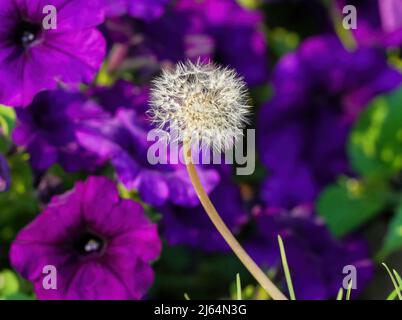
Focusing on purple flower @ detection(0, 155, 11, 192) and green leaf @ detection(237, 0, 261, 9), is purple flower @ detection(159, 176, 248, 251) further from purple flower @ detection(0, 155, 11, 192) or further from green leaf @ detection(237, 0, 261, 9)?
green leaf @ detection(237, 0, 261, 9)

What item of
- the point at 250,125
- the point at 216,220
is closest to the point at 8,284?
the point at 216,220

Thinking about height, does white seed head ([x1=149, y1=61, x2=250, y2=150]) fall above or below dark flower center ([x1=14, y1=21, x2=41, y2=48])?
below

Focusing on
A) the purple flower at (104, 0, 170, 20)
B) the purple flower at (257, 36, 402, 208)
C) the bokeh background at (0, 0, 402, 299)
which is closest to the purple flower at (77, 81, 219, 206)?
the bokeh background at (0, 0, 402, 299)

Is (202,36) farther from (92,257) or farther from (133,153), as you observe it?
(92,257)

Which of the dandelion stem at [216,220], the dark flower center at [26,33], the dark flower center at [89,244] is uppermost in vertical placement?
the dark flower center at [26,33]

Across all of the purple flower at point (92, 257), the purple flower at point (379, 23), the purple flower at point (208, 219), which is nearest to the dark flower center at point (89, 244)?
the purple flower at point (92, 257)

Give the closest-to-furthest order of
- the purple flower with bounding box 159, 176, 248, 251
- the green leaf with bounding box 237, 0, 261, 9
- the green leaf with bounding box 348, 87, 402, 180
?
the purple flower with bounding box 159, 176, 248, 251 < the green leaf with bounding box 348, 87, 402, 180 < the green leaf with bounding box 237, 0, 261, 9

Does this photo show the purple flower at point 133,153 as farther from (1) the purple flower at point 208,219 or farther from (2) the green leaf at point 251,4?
(2) the green leaf at point 251,4
